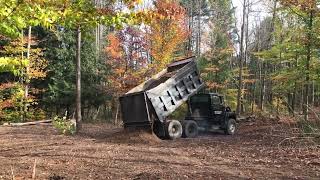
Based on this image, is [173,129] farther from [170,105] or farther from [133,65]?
[133,65]

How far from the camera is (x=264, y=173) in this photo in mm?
8516

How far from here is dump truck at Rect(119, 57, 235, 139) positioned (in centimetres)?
1673

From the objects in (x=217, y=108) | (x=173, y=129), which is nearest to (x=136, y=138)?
(x=173, y=129)

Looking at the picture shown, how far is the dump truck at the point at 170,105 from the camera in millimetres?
16734

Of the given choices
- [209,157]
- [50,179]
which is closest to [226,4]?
[209,157]

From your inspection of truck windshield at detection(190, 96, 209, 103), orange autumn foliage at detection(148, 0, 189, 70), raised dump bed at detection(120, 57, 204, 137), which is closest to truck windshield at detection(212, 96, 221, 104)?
truck windshield at detection(190, 96, 209, 103)

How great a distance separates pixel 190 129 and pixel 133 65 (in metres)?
17.3

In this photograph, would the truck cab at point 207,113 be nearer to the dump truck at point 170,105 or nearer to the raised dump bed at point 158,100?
the dump truck at point 170,105

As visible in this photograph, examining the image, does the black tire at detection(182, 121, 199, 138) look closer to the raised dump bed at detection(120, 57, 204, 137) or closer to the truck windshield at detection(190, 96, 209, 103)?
the raised dump bed at detection(120, 57, 204, 137)

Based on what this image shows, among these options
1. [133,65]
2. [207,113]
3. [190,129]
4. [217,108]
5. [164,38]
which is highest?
[164,38]

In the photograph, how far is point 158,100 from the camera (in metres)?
16.8

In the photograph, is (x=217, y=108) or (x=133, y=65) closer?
(x=217, y=108)

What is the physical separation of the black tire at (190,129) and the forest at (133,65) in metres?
1.31

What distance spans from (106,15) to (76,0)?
0.59 meters
